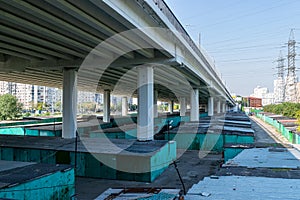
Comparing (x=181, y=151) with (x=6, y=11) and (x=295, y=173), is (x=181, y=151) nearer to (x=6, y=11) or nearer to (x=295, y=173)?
(x=295, y=173)

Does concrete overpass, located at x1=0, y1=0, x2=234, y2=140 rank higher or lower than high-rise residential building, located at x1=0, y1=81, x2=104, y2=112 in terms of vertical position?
lower

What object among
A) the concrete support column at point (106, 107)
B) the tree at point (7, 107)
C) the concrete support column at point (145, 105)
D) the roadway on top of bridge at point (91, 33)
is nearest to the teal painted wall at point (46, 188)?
the roadway on top of bridge at point (91, 33)

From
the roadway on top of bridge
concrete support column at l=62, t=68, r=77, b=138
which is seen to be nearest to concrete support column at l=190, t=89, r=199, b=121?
the roadway on top of bridge

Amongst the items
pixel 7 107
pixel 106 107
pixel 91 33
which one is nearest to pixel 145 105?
pixel 91 33

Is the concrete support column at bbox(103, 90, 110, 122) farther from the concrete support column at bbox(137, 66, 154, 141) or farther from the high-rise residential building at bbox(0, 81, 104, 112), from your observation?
the high-rise residential building at bbox(0, 81, 104, 112)

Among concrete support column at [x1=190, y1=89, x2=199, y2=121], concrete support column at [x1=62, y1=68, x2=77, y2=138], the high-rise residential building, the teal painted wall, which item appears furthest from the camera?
the high-rise residential building

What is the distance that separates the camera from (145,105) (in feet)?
67.1

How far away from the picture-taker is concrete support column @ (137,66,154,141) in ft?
66.5

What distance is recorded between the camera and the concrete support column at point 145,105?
20266 mm

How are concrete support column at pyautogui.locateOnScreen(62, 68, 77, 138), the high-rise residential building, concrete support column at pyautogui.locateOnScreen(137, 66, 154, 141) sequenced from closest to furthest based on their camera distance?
concrete support column at pyautogui.locateOnScreen(137, 66, 154, 141) < concrete support column at pyautogui.locateOnScreen(62, 68, 77, 138) < the high-rise residential building

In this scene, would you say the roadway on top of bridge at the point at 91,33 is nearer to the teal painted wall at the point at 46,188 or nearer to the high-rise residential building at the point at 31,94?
the teal painted wall at the point at 46,188

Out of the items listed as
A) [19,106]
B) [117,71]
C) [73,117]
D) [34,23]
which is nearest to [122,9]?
[34,23]

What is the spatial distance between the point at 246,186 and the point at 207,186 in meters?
1.16

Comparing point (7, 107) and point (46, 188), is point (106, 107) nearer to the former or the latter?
Result: point (46, 188)
